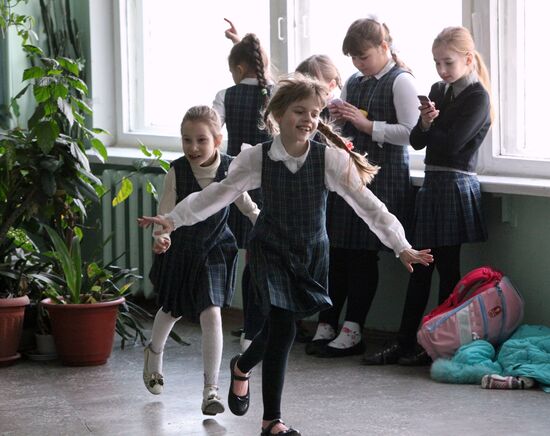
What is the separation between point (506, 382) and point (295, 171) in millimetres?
1220

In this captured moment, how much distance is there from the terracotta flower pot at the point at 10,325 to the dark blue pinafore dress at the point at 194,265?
96 cm

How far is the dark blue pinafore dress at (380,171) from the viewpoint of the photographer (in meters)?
4.50

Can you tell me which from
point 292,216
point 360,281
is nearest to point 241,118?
point 360,281

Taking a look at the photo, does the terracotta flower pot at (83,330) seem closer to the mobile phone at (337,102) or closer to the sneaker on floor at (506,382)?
the mobile phone at (337,102)

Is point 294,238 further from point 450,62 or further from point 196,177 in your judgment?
point 450,62

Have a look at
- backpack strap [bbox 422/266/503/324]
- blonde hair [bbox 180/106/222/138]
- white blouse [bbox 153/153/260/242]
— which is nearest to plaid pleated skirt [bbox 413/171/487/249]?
backpack strap [bbox 422/266/503/324]

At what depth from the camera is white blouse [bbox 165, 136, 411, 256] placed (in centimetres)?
328

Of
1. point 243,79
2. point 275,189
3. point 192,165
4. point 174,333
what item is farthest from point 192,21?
point 275,189

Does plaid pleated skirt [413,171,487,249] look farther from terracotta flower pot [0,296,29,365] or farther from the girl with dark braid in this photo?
terracotta flower pot [0,296,29,365]

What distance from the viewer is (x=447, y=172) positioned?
4336 millimetres

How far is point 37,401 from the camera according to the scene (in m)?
3.98

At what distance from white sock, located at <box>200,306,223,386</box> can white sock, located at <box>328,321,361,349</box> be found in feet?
3.11

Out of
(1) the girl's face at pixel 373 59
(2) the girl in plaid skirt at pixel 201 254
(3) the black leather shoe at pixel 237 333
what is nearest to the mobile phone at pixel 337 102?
(1) the girl's face at pixel 373 59

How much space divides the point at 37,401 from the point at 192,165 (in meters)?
1.01
